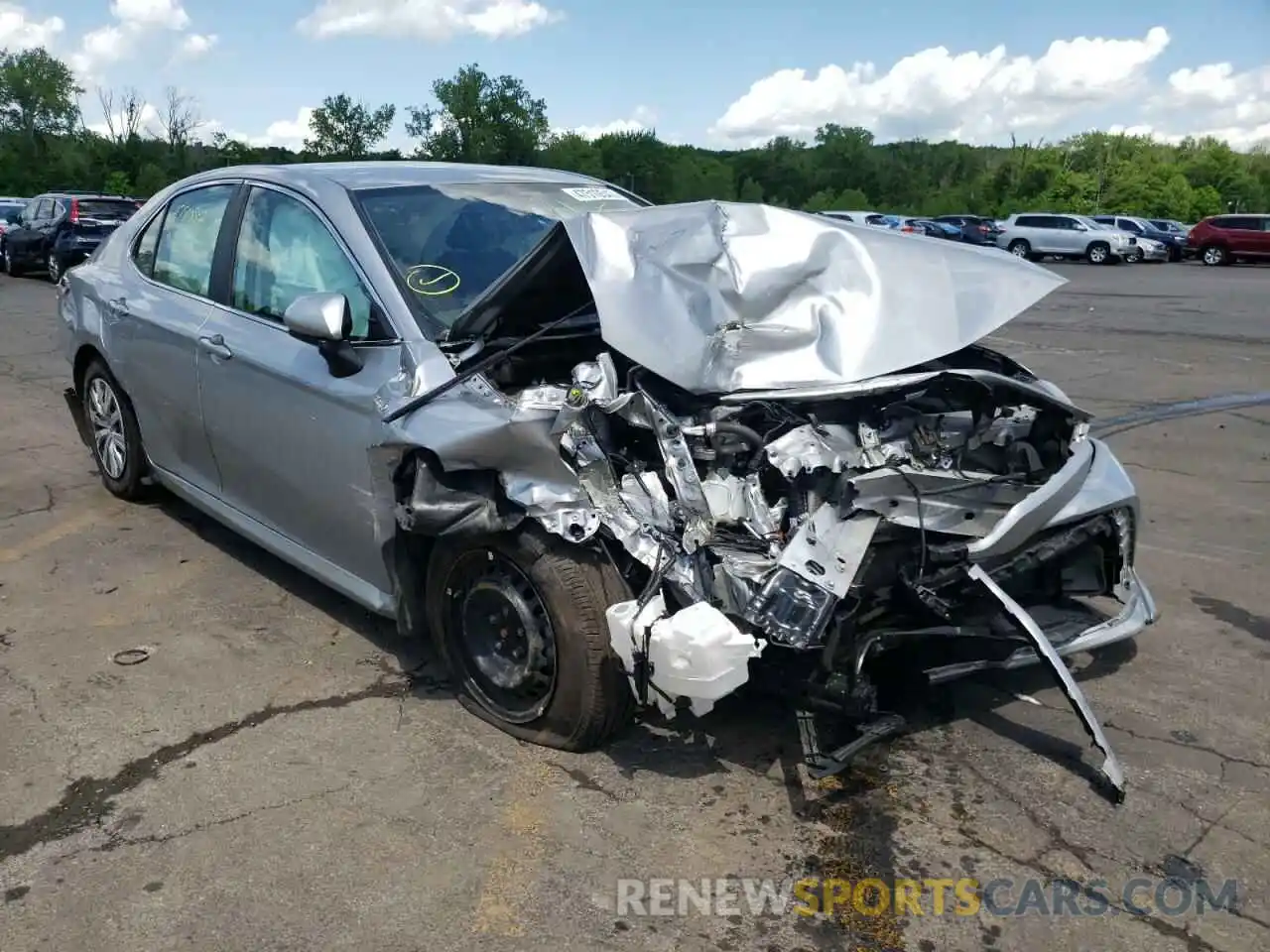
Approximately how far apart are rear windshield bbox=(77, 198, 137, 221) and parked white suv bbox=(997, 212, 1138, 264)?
2582 cm

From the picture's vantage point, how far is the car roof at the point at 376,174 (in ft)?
14.4

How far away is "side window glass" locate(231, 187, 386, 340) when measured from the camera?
3.97 meters

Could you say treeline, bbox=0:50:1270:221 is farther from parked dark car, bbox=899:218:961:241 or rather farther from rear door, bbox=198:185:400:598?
rear door, bbox=198:185:400:598

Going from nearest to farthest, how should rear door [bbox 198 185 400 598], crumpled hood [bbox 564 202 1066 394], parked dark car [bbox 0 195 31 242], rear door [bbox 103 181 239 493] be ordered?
crumpled hood [bbox 564 202 1066 394] < rear door [bbox 198 185 400 598] < rear door [bbox 103 181 239 493] < parked dark car [bbox 0 195 31 242]

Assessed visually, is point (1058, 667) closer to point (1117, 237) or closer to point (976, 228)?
point (1117, 237)

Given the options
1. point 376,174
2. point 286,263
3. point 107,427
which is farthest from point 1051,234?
point 286,263

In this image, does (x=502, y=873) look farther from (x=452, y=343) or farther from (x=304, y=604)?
(x=304, y=604)

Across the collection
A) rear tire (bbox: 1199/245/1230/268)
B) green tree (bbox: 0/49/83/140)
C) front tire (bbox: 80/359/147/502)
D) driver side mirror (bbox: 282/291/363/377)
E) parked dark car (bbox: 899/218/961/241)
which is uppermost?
green tree (bbox: 0/49/83/140)

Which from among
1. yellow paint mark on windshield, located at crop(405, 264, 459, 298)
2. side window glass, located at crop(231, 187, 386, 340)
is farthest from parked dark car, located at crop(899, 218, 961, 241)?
yellow paint mark on windshield, located at crop(405, 264, 459, 298)

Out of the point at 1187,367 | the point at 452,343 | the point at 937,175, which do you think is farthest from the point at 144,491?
the point at 937,175

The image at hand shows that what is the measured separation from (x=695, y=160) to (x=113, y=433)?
75617 mm

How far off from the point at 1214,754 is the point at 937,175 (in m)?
88.5

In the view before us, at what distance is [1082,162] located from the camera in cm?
7488

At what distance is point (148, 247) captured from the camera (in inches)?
213
